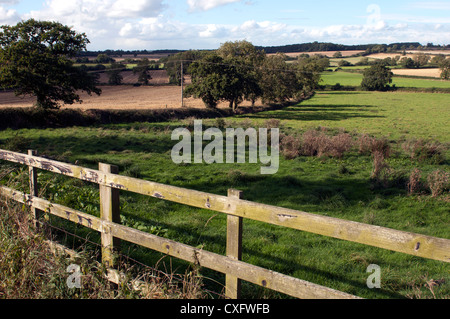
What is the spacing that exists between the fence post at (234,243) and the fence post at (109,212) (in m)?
1.56

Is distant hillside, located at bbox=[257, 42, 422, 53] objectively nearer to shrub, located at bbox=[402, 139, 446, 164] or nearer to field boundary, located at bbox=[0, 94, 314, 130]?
field boundary, located at bbox=[0, 94, 314, 130]

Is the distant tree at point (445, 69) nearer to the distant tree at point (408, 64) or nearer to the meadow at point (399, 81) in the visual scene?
the meadow at point (399, 81)

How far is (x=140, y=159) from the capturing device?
16.3 meters

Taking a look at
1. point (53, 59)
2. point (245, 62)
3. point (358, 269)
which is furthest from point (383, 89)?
point (358, 269)

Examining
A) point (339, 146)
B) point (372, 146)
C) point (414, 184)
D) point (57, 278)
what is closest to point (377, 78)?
point (372, 146)

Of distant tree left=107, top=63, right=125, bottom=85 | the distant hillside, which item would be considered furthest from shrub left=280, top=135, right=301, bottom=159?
the distant hillside

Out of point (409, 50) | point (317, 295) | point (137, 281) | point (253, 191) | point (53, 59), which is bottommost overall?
point (253, 191)

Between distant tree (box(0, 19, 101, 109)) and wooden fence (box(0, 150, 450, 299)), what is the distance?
104ft

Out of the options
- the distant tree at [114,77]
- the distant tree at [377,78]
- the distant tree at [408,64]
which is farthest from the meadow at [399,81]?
the distant tree at [114,77]

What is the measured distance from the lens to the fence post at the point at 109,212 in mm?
4479

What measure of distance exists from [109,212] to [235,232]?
1714 mm

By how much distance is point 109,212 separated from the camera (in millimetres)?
4523

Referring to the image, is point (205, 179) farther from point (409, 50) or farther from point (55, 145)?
point (409, 50)

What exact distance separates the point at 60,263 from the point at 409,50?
572 ft
